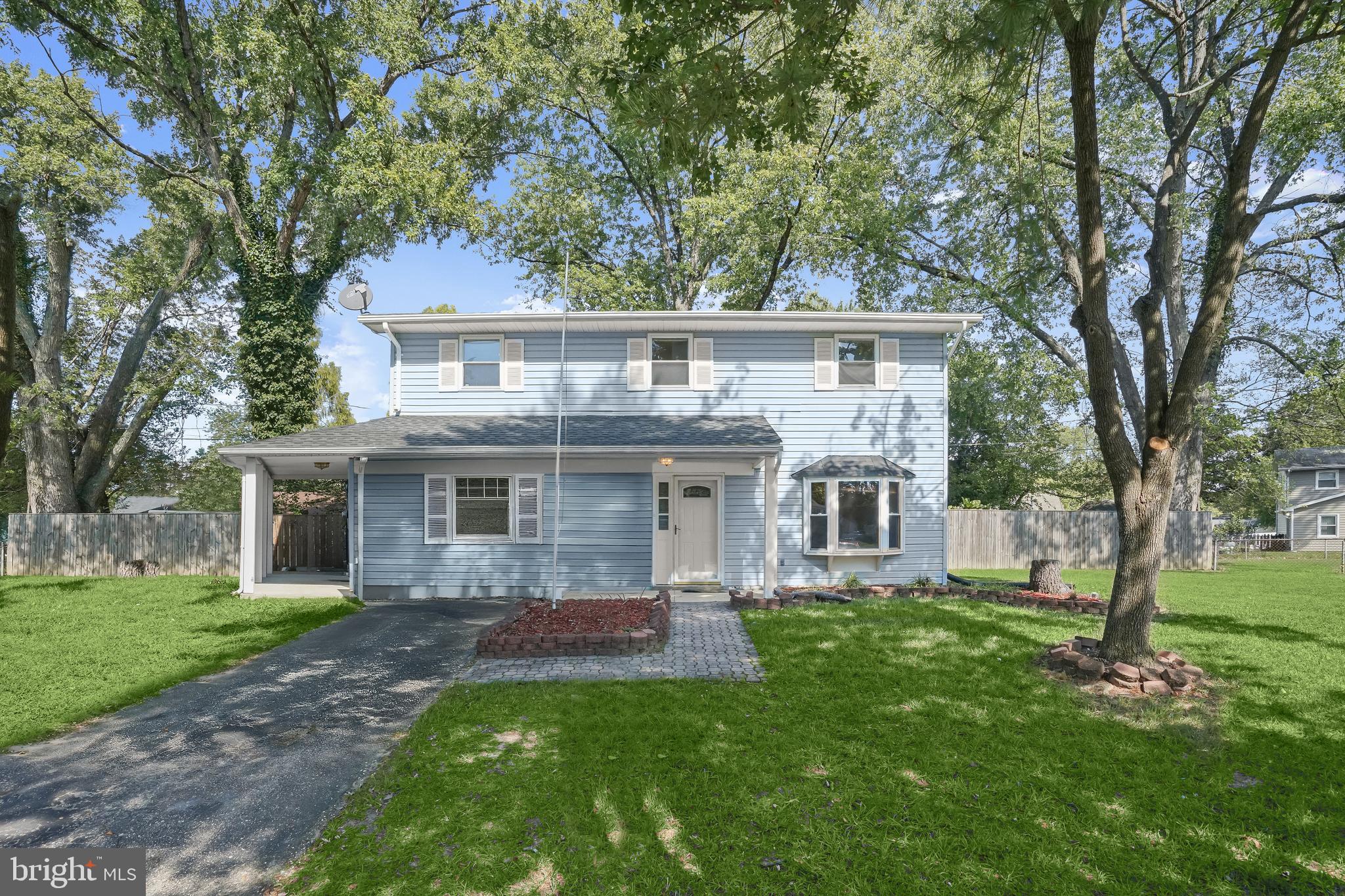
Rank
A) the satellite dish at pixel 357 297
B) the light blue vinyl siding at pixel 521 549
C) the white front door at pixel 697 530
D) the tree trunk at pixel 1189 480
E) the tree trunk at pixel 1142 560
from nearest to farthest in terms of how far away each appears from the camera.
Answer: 1. the tree trunk at pixel 1142 560
2. the light blue vinyl siding at pixel 521 549
3. the white front door at pixel 697 530
4. the satellite dish at pixel 357 297
5. the tree trunk at pixel 1189 480

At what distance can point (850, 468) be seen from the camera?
12.1 meters

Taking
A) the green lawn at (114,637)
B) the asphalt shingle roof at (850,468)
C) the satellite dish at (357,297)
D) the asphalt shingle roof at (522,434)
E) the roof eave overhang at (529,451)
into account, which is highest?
the satellite dish at (357,297)

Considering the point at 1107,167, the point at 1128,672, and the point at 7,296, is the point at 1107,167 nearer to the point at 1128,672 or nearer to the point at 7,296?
the point at 1128,672

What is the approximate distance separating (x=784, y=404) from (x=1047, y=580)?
5.68 metres

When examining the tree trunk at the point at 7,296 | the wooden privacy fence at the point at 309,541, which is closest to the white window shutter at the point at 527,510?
the wooden privacy fence at the point at 309,541

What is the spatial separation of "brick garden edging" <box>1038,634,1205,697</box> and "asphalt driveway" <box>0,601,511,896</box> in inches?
246

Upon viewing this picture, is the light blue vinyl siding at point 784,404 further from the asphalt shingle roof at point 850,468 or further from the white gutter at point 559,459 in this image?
the white gutter at point 559,459

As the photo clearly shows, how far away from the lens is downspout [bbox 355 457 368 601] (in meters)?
11.4

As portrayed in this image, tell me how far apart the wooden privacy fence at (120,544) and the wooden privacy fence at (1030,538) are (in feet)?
56.1

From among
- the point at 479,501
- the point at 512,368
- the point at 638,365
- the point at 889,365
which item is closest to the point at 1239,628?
the point at 889,365

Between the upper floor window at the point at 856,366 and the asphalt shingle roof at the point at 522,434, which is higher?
the upper floor window at the point at 856,366

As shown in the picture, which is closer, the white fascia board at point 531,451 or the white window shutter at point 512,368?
the white fascia board at point 531,451

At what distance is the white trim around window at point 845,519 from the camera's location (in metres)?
12.1

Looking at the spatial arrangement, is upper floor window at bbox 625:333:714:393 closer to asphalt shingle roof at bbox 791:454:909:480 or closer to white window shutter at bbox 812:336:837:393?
white window shutter at bbox 812:336:837:393
